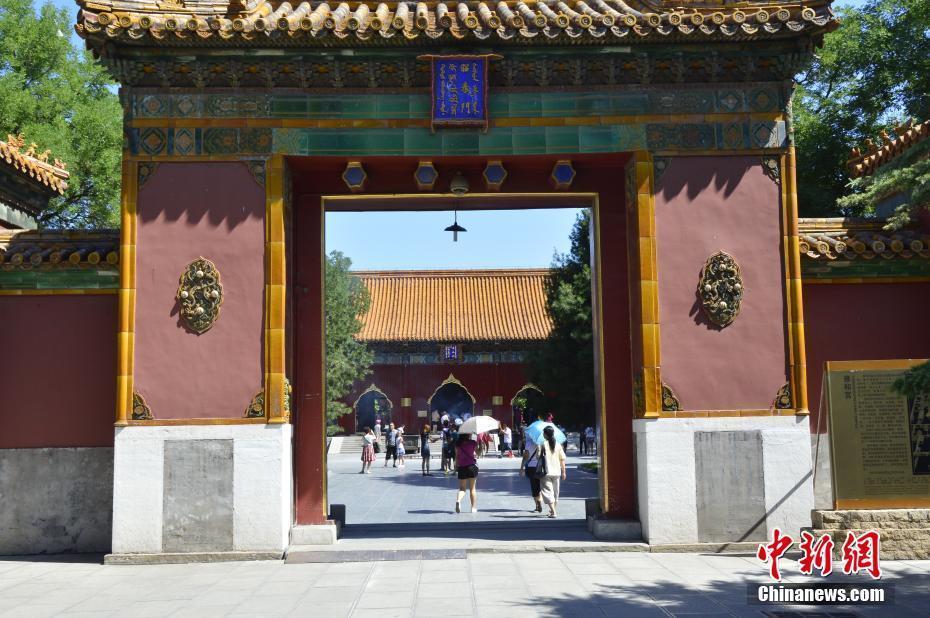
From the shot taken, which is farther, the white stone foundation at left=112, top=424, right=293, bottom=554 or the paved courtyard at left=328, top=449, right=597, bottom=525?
the paved courtyard at left=328, top=449, right=597, bottom=525

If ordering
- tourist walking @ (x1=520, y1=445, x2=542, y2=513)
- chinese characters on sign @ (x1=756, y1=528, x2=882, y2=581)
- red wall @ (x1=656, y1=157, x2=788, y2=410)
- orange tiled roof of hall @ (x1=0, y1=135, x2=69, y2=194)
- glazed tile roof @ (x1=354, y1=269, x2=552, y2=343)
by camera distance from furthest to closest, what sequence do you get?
glazed tile roof @ (x1=354, y1=269, x2=552, y2=343) → tourist walking @ (x1=520, y1=445, x2=542, y2=513) → orange tiled roof of hall @ (x1=0, y1=135, x2=69, y2=194) → red wall @ (x1=656, y1=157, x2=788, y2=410) → chinese characters on sign @ (x1=756, y1=528, x2=882, y2=581)

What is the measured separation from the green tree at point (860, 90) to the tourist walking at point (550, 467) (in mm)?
8394

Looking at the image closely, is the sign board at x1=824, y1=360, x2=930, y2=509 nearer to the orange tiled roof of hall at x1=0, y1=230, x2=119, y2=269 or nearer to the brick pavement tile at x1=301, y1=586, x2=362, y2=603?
the brick pavement tile at x1=301, y1=586, x2=362, y2=603

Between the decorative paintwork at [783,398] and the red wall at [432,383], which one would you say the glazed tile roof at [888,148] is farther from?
the red wall at [432,383]

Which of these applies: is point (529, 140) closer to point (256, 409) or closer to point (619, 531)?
point (256, 409)

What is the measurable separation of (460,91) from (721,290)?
352cm

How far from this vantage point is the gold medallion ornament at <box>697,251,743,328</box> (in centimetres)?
937

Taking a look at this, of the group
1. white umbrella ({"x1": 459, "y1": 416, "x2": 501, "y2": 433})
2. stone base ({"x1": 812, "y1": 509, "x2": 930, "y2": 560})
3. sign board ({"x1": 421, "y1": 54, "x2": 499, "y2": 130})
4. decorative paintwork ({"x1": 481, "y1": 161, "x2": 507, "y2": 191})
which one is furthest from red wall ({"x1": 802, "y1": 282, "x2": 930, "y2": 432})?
white umbrella ({"x1": 459, "y1": 416, "x2": 501, "y2": 433})

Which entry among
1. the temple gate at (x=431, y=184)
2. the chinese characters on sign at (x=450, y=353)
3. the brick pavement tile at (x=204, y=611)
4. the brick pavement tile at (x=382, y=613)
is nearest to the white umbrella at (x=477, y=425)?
the temple gate at (x=431, y=184)

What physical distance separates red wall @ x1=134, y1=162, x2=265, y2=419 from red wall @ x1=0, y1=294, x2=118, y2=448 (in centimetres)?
82

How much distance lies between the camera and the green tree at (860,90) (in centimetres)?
1825

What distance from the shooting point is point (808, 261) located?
9.77 m

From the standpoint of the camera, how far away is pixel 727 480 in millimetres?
9125

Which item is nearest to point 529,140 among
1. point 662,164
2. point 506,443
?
point 662,164
